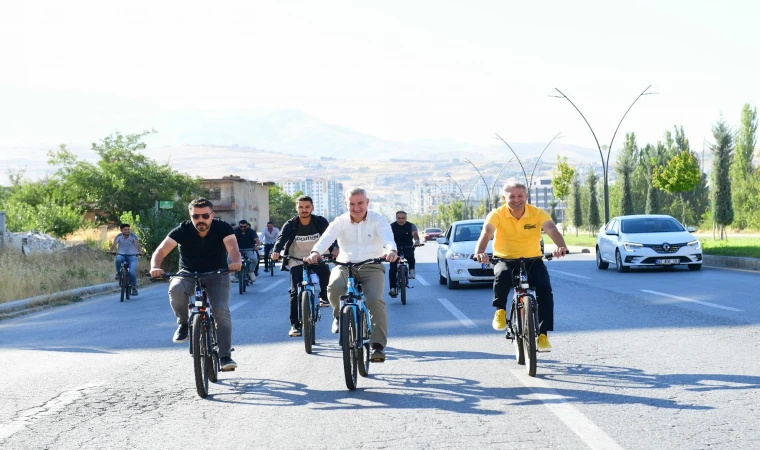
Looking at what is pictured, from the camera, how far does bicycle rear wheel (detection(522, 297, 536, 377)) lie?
798cm

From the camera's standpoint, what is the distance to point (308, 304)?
10320 mm

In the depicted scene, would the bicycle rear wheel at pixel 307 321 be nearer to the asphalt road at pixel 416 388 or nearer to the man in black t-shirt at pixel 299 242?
the asphalt road at pixel 416 388

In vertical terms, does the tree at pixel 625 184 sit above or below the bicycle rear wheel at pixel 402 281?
above

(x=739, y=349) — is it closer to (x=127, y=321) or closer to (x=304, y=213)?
(x=304, y=213)

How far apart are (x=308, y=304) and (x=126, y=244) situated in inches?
469

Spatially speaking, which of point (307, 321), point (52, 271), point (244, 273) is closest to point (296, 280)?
point (307, 321)

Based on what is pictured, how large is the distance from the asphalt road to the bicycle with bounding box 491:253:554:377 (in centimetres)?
21

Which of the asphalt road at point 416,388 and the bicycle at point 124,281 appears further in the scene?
the bicycle at point 124,281

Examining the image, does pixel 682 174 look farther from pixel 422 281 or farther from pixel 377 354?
pixel 377 354

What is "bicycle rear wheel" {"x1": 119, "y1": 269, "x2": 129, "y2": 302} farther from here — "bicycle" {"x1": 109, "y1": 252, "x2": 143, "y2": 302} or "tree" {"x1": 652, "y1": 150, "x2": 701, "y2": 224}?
"tree" {"x1": 652, "y1": 150, "x2": 701, "y2": 224}

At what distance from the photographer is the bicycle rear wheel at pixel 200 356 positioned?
740cm

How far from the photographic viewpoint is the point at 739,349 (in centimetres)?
927

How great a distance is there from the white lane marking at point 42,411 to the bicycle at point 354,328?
2.20 m

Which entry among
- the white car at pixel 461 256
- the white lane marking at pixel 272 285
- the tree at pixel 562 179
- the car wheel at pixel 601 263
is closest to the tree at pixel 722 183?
the tree at pixel 562 179
